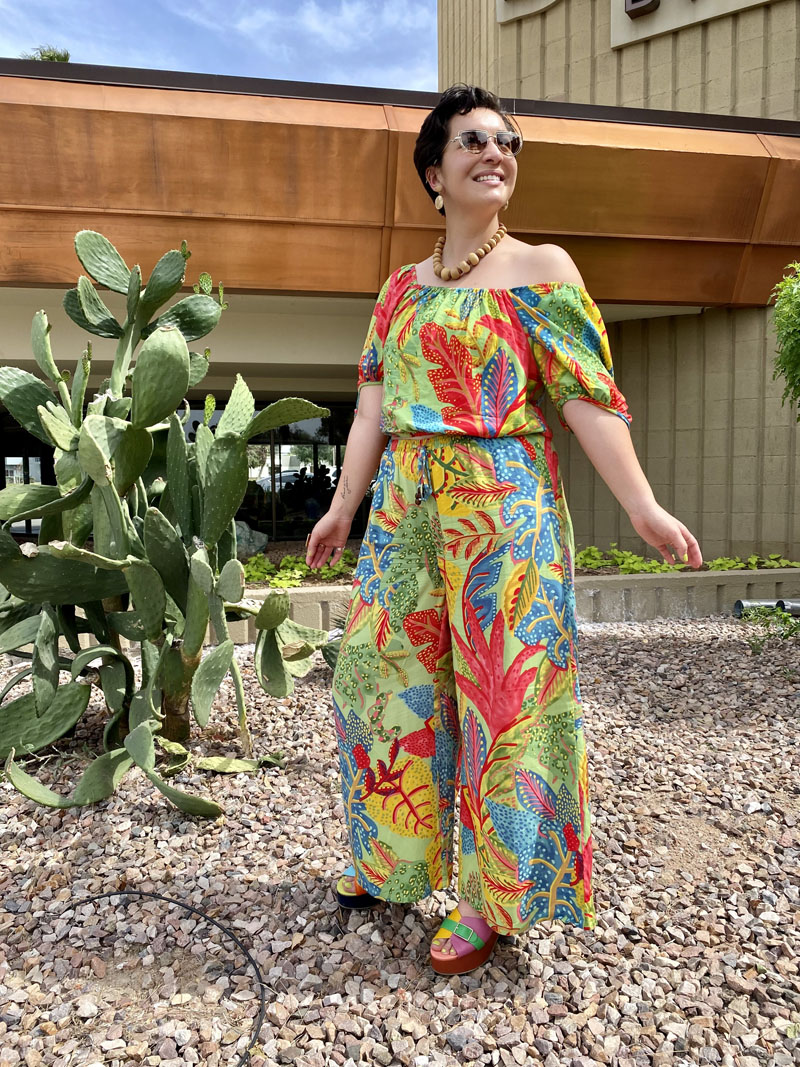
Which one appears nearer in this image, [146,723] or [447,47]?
[146,723]

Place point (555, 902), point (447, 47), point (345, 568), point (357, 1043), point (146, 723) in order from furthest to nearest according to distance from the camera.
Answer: point (447, 47) → point (345, 568) → point (146, 723) → point (555, 902) → point (357, 1043)

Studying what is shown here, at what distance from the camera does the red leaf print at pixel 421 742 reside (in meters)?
1.49

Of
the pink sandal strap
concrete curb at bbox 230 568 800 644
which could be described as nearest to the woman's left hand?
the pink sandal strap

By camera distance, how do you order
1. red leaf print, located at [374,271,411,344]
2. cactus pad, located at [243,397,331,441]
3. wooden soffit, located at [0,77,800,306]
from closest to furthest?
1. red leaf print, located at [374,271,411,344]
2. cactus pad, located at [243,397,331,441]
3. wooden soffit, located at [0,77,800,306]

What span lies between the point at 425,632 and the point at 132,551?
1181 millimetres

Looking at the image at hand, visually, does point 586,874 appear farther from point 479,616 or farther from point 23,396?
point 23,396

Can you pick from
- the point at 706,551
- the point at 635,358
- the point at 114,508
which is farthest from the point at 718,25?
the point at 114,508

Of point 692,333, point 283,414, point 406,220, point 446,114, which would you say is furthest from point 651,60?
point 446,114

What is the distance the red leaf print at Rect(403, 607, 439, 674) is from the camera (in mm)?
1475

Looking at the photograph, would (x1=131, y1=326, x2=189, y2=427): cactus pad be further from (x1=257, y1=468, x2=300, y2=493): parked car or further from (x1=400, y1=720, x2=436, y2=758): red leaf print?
(x1=257, y1=468, x2=300, y2=493): parked car

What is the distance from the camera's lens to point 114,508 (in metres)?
1.98

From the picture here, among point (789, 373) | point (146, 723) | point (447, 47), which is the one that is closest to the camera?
point (146, 723)

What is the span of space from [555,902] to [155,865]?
1047mm

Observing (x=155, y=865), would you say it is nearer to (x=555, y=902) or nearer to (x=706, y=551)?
(x=555, y=902)
